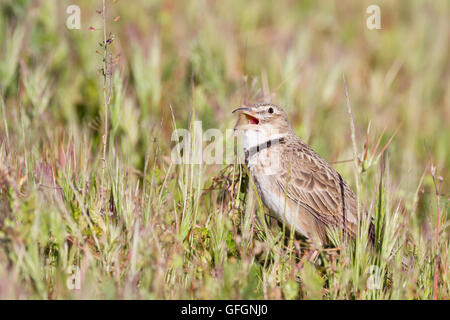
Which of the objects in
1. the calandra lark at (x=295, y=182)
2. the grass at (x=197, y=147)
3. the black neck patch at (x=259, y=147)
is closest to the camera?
the grass at (x=197, y=147)

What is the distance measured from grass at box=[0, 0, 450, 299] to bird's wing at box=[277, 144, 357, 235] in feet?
0.70

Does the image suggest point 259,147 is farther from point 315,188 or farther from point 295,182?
point 315,188

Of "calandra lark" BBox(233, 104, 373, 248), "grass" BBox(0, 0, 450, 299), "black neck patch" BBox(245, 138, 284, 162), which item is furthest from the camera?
"black neck patch" BBox(245, 138, 284, 162)

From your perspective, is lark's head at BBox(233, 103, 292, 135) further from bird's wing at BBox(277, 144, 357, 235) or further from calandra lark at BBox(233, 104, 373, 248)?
bird's wing at BBox(277, 144, 357, 235)

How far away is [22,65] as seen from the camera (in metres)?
6.04

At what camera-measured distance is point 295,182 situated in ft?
16.7

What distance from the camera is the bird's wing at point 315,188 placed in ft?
16.4

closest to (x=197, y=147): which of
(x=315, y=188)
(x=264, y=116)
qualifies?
(x=264, y=116)

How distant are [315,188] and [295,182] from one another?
0.57 ft

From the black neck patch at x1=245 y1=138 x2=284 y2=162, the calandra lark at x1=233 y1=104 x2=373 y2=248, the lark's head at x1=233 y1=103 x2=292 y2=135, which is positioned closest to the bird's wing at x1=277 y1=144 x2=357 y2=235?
the calandra lark at x1=233 y1=104 x2=373 y2=248

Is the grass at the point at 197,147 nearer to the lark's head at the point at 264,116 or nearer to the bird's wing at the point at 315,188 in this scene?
the bird's wing at the point at 315,188

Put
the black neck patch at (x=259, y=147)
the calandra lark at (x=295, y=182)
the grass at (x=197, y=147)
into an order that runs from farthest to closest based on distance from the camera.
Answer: the black neck patch at (x=259, y=147) < the calandra lark at (x=295, y=182) < the grass at (x=197, y=147)

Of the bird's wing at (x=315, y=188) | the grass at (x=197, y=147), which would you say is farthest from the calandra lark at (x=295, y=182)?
the grass at (x=197, y=147)

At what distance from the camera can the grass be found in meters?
3.71
